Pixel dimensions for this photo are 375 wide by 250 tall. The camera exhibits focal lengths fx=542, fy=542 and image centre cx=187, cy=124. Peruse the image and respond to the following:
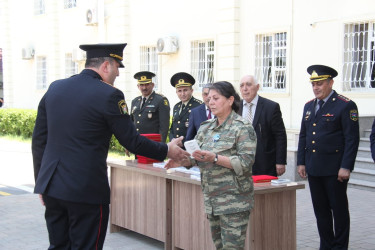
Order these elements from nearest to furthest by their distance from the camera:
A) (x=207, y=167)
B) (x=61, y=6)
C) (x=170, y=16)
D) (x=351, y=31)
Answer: (x=207, y=167) → (x=351, y=31) → (x=170, y=16) → (x=61, y=6)

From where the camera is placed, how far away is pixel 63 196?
3.62m

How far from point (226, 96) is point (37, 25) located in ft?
64.9

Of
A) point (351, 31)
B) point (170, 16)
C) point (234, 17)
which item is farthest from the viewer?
point (170, 16)

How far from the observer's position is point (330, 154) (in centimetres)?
541

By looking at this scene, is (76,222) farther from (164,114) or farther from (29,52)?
(29,52)

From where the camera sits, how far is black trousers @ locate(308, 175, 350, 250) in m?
5.38

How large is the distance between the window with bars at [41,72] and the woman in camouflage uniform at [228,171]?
19548mm

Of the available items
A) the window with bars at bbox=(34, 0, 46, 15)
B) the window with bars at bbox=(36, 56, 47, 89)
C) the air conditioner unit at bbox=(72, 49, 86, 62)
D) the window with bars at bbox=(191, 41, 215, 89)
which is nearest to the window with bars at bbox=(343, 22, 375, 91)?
the window with bars at bbox=(191, 41, 215, 89)

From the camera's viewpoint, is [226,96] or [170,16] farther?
[170,16]

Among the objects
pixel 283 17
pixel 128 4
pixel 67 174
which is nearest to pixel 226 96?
pixel 67 174

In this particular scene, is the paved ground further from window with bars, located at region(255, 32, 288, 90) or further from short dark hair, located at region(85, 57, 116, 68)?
window with bars, located at region(255, 32, 288, 90)

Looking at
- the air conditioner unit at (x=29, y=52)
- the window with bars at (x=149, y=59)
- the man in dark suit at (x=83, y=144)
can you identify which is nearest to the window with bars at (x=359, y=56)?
the window with bars at (x=149, y=59)

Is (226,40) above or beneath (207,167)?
above

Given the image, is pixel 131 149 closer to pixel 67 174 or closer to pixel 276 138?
pixel 67 174
